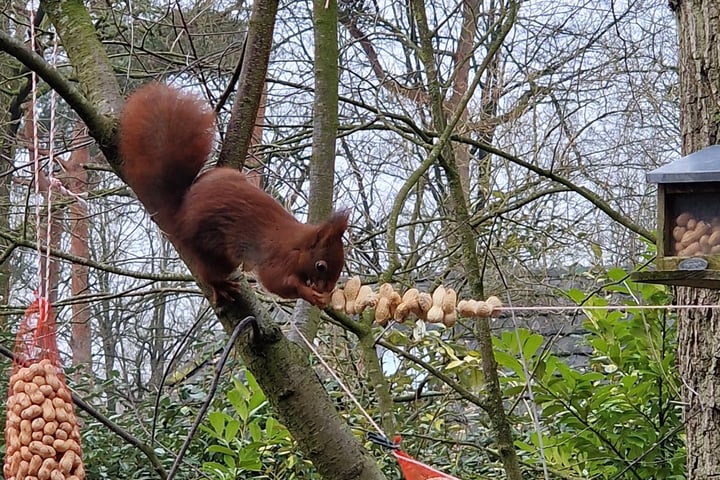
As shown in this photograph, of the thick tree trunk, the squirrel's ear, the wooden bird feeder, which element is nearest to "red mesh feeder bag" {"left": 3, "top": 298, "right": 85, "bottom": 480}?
the squirrel's ear

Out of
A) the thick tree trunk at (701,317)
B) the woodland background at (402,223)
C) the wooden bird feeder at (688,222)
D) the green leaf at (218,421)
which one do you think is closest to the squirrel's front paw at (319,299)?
the woodland background at (402,223)

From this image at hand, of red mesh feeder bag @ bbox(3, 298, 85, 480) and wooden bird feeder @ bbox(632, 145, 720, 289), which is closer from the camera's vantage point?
red mesh feeder bag @ bbox(3, 298, 85, 480)

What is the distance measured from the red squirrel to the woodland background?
2.5 inches

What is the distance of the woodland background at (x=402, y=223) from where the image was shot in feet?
5.57

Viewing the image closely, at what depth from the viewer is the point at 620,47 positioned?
3352mm

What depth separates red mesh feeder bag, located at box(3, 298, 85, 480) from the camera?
0.82 m

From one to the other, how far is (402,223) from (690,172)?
63.7 inches

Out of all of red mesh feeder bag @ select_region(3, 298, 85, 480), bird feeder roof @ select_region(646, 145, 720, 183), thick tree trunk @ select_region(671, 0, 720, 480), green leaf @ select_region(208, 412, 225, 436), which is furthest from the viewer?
green leaf @ select_region(208, 412, 225, 436)

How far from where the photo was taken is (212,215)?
3.20 ft

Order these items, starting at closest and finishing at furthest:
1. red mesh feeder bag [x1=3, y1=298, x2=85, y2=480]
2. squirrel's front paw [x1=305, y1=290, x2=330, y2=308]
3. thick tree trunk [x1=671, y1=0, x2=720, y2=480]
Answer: red mesh feeder bag [x1=3, y1=298, x2=85, y2=480]
squirrel's front paw [x1=305, y1=290, x2=330, y2=308]
thick tree trunk [x1=671, y1=0, x2=720, y2=480]

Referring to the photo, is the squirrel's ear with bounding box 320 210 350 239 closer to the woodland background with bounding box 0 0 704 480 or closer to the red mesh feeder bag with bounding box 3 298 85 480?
the woodland background with bounding box 0 0 704 480

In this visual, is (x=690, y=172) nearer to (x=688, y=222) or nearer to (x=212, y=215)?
(x=688, y=222)

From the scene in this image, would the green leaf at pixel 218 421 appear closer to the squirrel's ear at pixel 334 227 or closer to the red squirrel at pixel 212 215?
the red squirrel at pixel 212 215

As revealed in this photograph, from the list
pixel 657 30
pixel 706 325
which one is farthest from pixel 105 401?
pixel 657 30
